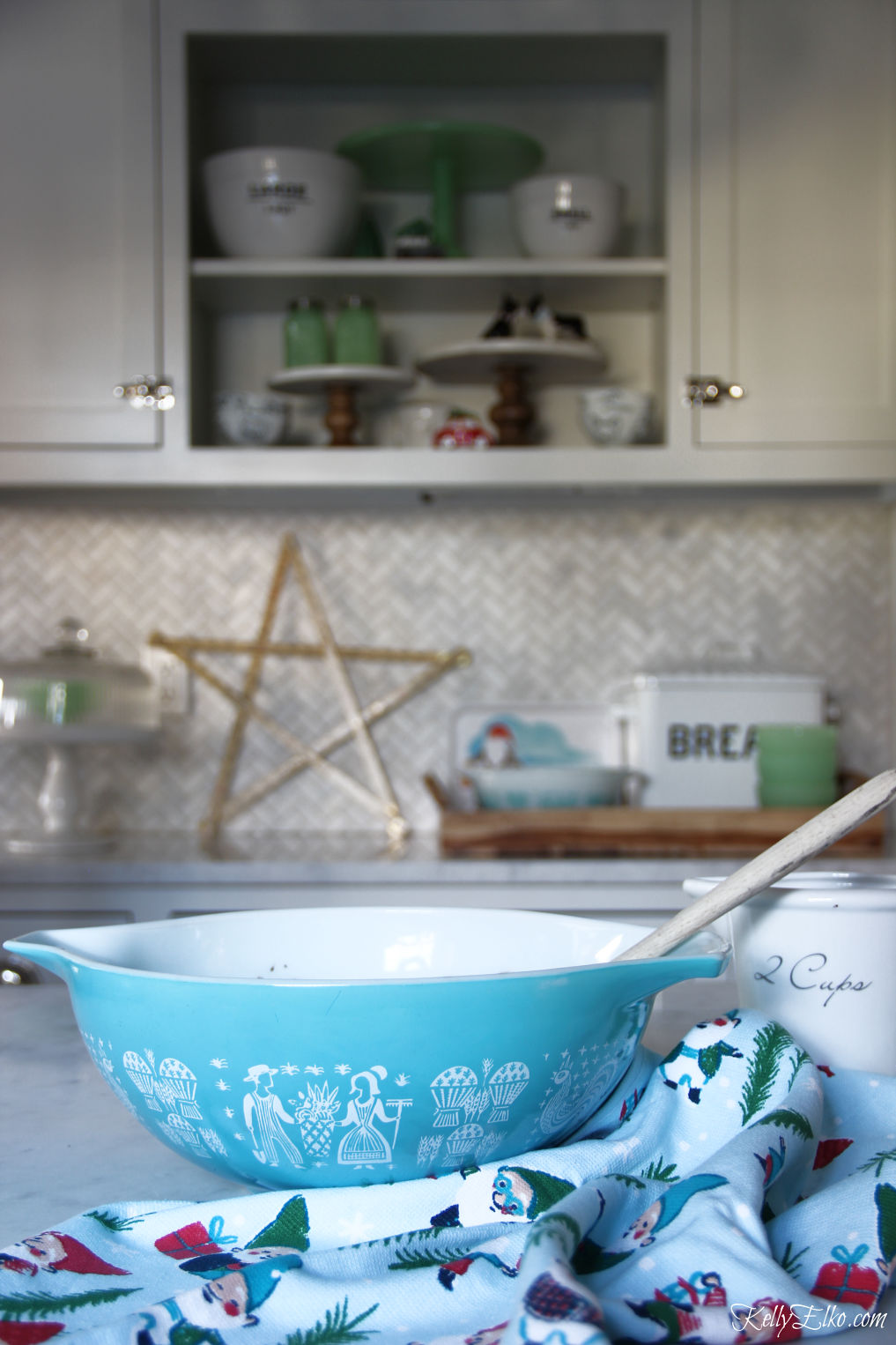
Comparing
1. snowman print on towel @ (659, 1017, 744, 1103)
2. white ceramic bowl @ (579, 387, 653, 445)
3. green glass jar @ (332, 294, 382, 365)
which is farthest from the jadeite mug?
green glass jar @ (332, 294, 382, 365)

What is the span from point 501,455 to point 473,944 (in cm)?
135

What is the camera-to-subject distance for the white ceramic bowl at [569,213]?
79.9 inches

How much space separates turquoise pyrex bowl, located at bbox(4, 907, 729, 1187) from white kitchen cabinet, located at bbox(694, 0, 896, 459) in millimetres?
1594

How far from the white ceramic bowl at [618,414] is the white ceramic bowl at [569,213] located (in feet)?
0.85

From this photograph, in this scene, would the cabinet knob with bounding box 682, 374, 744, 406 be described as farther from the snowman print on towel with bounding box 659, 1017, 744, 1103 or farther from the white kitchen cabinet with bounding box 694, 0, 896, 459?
the snowman print on towel with bounding box 659, 1017, 744, 1103

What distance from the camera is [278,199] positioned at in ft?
6.56

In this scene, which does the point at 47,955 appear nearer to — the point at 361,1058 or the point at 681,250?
the point at 361,1058

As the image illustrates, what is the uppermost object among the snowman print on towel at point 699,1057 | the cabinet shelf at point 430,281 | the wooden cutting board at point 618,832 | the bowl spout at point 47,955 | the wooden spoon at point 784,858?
the cabinet shelf at point 430,281

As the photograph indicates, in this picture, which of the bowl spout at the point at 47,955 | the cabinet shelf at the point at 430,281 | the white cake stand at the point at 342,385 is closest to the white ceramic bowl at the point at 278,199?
the cabinet shelf at the point at 430,281

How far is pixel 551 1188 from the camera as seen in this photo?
19.0 inches

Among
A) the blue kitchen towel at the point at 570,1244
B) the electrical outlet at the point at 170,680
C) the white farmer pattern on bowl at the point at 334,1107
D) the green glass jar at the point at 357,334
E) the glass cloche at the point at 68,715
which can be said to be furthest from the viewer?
the electrical outlet at the point at 170,680

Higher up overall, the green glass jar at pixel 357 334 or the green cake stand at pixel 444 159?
the green cake stand at pixel 444 159
